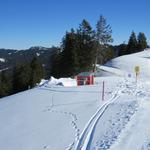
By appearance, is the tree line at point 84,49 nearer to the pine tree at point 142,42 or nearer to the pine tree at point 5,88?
the pine tree at point 5,88

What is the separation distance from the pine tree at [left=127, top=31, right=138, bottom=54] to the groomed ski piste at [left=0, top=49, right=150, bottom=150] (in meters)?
68.3

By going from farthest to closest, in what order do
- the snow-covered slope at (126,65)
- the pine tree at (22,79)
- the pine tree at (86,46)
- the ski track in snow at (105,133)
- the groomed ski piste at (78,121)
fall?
1. the pine tree at (22,79)
2. the pine tree at (86,46)
3. the snow-covered slope at (126,65)
4. the groomed ski piste at (78,121)
5. the ski track in snow at (105,133)

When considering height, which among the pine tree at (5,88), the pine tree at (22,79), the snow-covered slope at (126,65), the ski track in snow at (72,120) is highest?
the snow-covered slope at (126,65)

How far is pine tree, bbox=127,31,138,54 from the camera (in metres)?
97.2

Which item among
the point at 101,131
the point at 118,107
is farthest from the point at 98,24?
the point at 101,131

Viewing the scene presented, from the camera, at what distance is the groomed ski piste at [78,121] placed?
15062 millimetres

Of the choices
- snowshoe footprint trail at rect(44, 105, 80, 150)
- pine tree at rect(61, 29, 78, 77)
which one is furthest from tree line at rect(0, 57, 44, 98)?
snowshoe footprint trail at rect(44, 105, 80, 150)

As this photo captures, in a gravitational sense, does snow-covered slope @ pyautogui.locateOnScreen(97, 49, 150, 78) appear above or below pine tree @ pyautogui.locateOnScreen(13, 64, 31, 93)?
above

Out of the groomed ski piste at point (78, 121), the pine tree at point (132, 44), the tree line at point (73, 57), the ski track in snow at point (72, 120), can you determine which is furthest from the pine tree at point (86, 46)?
the ski track in snow at point (72, 120)

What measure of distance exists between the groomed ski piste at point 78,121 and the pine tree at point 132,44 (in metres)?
68.3

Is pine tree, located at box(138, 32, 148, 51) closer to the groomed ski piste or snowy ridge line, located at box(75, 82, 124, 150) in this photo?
the groomed ski piste

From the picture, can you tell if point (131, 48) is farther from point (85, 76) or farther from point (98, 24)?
point (85, 76)

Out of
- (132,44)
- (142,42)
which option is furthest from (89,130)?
(142,42)

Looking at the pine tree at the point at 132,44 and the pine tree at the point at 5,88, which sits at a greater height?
the pine tree at the point at 132,44
